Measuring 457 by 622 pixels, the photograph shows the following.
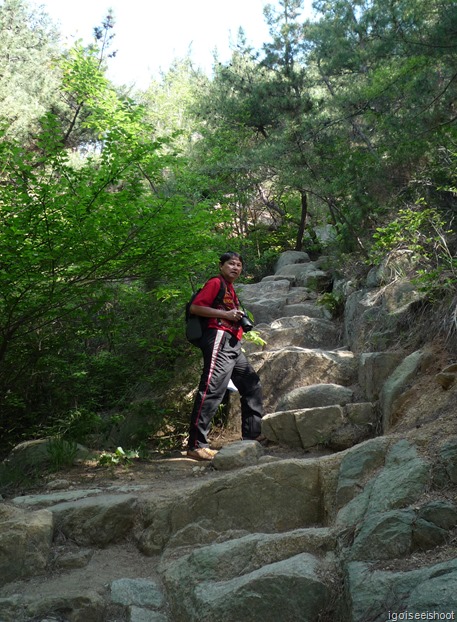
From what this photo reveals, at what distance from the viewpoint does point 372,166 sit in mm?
8945

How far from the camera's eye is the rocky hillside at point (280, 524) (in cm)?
257

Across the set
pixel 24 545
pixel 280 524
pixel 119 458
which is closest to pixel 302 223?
pixel 119 458

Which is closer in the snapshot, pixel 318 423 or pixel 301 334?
pixel 318 423

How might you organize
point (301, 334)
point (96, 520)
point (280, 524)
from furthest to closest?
point (301, 334)
point (96, 520)
point (280, 524)

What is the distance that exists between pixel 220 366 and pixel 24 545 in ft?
8.44

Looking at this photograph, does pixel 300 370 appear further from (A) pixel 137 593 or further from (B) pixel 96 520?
(A) pixel 137 593

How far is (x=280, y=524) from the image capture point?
143 inches

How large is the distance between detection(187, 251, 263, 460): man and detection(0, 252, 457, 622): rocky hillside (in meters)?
0.28

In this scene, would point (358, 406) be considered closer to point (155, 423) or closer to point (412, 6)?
point (155, 423)

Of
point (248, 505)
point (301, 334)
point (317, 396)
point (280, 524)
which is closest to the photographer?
point (280, 524)

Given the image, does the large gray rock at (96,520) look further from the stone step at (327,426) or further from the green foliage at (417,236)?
the green foliage at (417,236)

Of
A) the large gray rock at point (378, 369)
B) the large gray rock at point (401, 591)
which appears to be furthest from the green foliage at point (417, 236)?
the large gray rock at point (401, 591)

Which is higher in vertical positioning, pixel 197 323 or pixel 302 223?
pixel 302 223

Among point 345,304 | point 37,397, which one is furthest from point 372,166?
point 37,397
